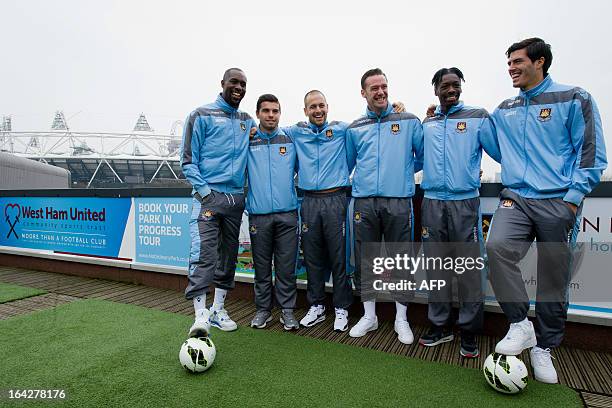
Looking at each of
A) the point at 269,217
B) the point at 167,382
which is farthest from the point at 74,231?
the point at 167,382

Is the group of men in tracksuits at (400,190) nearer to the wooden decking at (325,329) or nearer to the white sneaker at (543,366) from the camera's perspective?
the white sneaker at (543,366)

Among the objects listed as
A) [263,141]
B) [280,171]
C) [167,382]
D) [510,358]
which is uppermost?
[263,141]

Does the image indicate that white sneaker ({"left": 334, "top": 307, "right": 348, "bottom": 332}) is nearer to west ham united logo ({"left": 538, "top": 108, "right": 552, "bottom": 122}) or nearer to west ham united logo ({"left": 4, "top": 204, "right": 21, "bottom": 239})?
west ham united logo ({"left": 538, "top": 108, "right": 552, "bottom": 122})

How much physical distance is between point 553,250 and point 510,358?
0.77 metres

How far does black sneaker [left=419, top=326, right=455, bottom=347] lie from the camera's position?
290 centimetres

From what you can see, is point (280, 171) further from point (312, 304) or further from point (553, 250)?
point (553, 250)

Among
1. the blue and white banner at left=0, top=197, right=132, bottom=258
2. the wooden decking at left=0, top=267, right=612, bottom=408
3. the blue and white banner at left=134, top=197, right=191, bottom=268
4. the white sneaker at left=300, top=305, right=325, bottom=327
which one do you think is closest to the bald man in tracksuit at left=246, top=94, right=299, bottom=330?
the white sneaker at left=300, top=305, right=325, bottom=327

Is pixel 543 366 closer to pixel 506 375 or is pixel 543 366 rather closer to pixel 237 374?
pixel 506 375

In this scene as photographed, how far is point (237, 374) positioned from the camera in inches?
93.4

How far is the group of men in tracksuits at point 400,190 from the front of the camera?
2340 millimetres

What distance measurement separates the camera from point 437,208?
2.86 m

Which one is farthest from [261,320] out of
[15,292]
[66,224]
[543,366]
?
[66,224]

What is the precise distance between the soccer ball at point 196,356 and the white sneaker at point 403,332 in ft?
5.19

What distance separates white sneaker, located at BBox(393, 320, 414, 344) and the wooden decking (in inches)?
1.9
